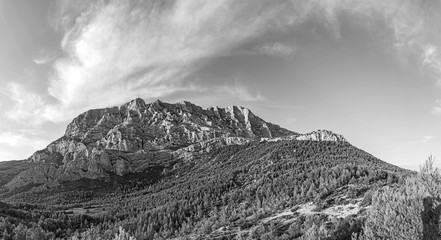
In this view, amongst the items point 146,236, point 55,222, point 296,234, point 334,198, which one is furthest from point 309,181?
point 55,222

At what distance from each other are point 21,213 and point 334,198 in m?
189

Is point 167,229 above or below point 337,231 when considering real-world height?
below

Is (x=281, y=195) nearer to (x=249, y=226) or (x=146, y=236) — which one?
(x=249, y=226)

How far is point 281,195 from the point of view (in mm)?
174250

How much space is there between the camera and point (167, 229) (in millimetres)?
182000

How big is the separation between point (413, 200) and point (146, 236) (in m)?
166

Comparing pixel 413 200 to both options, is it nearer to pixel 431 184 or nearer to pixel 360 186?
pixel 431 184

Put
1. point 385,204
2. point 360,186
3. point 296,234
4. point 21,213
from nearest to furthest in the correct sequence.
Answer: point 385,204 → point 296,234 → point 360,186 → point 21,213

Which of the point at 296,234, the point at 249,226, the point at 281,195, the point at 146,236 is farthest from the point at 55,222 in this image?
the point at 296,234

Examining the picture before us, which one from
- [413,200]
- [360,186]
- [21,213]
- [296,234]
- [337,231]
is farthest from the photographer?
[21,213]

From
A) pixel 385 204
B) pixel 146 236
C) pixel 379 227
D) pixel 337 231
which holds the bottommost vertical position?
pixel 146 236

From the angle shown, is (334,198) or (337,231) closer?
(337,231)

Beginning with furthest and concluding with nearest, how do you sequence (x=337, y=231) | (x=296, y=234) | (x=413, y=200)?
(x=296, y=234)
(x=337, y=231)
(x=413, y=200)

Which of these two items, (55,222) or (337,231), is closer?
(337,231)
